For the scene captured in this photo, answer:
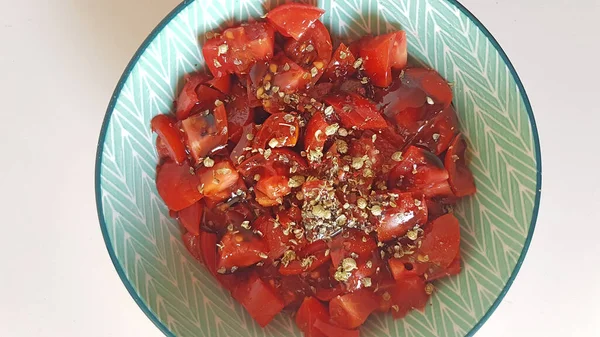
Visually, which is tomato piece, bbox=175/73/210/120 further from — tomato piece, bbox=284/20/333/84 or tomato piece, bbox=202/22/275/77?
tomato piece, bbox=284/20/333/84

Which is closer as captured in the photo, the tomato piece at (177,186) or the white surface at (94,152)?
the tomato piece at (177,186)

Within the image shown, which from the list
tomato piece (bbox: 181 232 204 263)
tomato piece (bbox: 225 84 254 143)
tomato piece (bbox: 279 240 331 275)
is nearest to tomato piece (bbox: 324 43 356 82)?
tomato piece (bbox: 225 84 254 143)

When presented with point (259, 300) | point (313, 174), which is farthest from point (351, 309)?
point (313, 174)

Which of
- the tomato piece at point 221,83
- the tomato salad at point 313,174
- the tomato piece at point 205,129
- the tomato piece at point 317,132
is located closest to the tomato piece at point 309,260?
the tomato salad at point 313,174

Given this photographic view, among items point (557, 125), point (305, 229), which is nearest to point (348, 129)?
point (305, 229)

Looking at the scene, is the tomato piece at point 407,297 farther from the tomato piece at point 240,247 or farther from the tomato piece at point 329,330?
the tomato piece at point 240,247

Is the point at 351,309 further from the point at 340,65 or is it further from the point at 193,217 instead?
the point at 340,65
